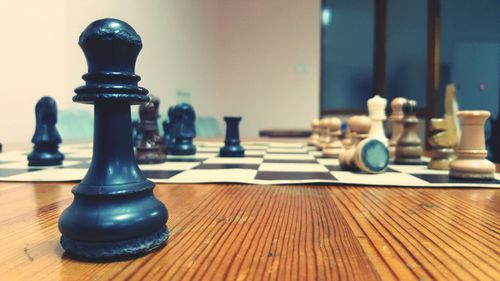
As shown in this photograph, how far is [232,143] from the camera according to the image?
1.60 m

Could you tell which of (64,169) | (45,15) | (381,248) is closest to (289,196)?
(381,248)

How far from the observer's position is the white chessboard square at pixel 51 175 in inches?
36.0

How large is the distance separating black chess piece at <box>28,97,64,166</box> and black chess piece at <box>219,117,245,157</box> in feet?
1.95

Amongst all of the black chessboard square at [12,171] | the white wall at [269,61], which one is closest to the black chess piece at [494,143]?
the white wall at [269,61]

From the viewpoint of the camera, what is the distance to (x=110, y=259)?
383 millimetres

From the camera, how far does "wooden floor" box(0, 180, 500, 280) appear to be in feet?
1.12

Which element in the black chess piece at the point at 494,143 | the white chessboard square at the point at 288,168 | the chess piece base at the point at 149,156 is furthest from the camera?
the black chess piece at the point at 494,143

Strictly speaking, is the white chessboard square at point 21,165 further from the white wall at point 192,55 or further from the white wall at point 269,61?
the white wall at point 269,61

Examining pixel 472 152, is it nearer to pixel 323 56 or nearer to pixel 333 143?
pixel 333 143

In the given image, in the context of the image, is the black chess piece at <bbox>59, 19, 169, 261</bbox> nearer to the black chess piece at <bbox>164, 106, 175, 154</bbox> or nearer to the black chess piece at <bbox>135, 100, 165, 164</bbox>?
the black chess piece at <bbox>135, 100, 165, 164</bbox>

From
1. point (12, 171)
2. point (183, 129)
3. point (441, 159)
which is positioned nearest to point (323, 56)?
point (183, 129)

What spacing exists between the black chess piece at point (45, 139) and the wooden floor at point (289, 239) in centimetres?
47

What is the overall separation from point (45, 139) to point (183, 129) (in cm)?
56

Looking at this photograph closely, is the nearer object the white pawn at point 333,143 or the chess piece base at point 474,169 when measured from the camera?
the chess piece base at point 474,169
